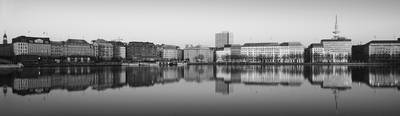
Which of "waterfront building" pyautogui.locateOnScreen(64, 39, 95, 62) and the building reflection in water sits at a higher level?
"waterfront building" pyautogui.locateOnScreen(64, 39, 95, 62)

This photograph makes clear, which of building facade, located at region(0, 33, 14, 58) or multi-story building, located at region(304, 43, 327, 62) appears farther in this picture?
multi-story building, located at region(304, 43, 327, 62)

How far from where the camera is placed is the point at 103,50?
116062mm

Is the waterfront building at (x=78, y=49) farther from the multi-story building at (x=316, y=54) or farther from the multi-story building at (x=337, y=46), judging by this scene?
the multi-story building at (x=337, y=46)

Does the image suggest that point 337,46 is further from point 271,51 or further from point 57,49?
point 57,49

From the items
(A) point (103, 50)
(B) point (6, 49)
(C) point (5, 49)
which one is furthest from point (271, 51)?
(C) point (5, 49)

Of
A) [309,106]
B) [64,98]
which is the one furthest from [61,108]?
[309,106]

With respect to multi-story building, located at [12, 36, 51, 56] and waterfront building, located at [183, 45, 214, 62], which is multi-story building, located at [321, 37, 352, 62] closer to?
waterfront building, located at [183, 45, 214, 62]

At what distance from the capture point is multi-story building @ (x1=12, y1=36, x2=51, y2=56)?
3639 inches

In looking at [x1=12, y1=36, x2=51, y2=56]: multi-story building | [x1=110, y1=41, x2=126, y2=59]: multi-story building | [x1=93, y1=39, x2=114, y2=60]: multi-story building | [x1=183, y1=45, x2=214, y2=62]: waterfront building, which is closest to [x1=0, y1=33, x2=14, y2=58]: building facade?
[x1=12, y1=36, x2=51, y2=56]: multi-story building

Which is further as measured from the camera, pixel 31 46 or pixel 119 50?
pixel 119 50

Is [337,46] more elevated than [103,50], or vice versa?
[337,46]

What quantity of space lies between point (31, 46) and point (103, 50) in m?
25.3

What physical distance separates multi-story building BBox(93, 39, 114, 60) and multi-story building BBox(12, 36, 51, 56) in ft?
54.2

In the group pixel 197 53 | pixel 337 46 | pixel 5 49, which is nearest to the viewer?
pixel 5 49
